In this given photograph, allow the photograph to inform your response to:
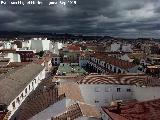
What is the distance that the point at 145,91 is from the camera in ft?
140

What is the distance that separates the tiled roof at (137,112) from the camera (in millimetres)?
25184

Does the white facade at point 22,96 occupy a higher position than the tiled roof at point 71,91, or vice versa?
the tiled roof at point 71,91

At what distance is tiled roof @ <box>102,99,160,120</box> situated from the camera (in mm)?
25184

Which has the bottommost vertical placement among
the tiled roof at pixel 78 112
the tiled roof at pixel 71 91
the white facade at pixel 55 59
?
the white facade at pixel 55 59

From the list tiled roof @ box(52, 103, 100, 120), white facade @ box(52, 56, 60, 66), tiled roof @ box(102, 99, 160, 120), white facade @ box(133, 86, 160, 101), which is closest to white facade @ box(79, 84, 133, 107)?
white facade @ box(133, 86, 160, 101)

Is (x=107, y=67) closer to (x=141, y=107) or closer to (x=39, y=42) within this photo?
(x=141, y=107)

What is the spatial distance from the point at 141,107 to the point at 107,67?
168 feet

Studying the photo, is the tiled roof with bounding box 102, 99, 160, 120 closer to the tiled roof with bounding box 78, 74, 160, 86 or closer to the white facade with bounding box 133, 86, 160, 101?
the white facade with bounding box 133, 86, 160, 101

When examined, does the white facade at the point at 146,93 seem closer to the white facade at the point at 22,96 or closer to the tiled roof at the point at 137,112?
the tiled roof at the point at 137,112

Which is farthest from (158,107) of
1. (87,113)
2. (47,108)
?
(47,108)

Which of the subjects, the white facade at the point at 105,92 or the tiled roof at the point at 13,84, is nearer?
the tiled roof at the point at 13,84

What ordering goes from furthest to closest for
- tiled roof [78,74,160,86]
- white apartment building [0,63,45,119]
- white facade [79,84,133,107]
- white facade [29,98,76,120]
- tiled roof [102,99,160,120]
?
white facade [79,84,133,107], tiled roof [78,74,160,86], white apartment building [0,63,45,119], white facade [29,98,76,120], tiled roof [102,99,160,120]

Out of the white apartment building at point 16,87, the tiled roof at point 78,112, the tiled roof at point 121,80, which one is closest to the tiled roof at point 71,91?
the tiled roof at point 78,112

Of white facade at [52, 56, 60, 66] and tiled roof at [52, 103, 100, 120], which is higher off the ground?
tiled roof at [52, 103, 100, 120]
